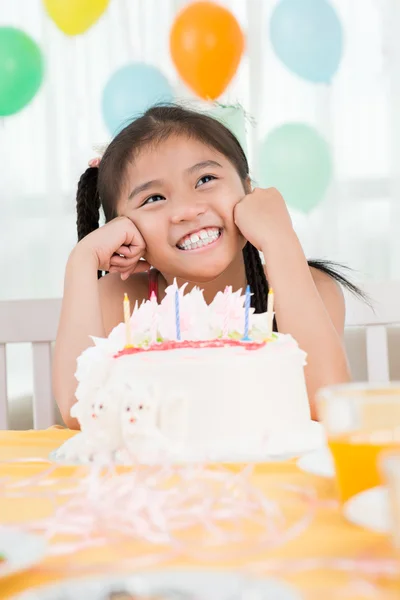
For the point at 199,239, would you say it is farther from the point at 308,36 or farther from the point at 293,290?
the point at 308,36

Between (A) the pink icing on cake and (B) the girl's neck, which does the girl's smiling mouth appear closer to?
(B) the girl's neck

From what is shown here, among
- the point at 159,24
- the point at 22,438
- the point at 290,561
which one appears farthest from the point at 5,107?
the point at 290,561

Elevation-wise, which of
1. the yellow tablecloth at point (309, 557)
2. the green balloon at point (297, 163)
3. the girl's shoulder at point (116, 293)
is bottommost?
the yellow tablecloth at point (309, 557)

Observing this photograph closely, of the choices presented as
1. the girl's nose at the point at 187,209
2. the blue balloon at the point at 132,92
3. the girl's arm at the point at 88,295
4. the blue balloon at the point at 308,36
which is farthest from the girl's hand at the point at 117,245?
the blue balloon at the point at 308,36

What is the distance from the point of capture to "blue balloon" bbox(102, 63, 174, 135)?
2.29 m

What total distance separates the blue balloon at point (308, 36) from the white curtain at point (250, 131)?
0.25 m

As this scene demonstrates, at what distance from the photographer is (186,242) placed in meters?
1.47

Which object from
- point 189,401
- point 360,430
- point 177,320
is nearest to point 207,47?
point 177,320

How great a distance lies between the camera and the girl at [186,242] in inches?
50.0

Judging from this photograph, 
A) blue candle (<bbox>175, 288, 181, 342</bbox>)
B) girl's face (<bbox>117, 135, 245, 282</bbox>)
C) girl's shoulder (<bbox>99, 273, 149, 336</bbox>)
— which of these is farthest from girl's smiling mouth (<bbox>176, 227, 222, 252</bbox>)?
blue candle (<bbox>175, 288, 181, 342</bbox>)

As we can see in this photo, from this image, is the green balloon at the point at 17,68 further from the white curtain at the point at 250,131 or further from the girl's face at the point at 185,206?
the girl's face at the point at 185,206

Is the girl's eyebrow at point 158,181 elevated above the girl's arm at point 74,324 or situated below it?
above

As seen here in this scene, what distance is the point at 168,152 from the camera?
1479 millimetres

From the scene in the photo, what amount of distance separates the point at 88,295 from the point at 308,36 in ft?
4.42
